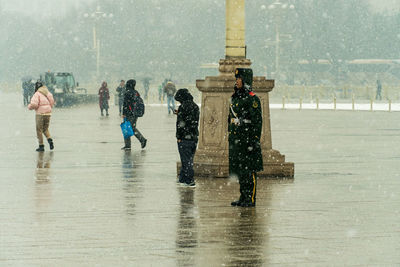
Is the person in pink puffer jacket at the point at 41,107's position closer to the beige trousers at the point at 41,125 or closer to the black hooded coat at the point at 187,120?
A: the beige trousers at the point at 41,125

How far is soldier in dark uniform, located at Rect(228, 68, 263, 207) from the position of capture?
1165 cm

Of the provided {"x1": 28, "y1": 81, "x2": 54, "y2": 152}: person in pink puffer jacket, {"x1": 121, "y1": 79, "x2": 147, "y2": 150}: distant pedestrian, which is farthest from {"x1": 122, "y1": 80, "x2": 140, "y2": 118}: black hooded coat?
{"x1": 28, "y1": 81, "x2": 54, "y2": 152}: person in pink puffer jacket

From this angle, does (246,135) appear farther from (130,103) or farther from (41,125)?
(41,125)

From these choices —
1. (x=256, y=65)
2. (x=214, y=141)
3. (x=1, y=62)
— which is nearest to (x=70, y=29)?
(x=1, y=62)

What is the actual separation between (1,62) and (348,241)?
129 meters

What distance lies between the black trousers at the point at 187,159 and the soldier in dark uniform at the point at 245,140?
2.38 m

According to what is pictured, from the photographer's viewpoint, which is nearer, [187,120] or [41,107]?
[187,120]

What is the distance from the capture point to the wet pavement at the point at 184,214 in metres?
8.42

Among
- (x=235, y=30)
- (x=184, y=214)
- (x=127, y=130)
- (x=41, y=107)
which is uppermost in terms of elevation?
(x=235, y=30)

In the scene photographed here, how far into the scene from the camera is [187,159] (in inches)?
558

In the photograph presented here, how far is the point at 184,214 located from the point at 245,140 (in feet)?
4.07

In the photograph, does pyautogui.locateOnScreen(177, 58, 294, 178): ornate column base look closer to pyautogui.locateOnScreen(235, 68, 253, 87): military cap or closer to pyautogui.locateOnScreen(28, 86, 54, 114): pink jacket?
pyautogui.locateOnScreen(235, 68, 253, 87): military cap

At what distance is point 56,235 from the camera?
9484mm

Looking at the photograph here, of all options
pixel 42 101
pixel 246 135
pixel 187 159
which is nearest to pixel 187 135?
pixel 187 159
